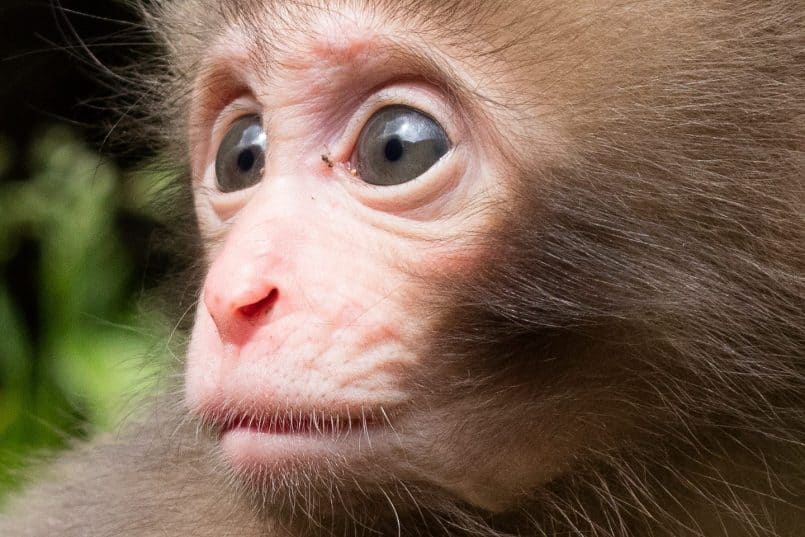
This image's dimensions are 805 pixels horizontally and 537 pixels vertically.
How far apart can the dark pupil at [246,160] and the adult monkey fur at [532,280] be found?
0.84 feet

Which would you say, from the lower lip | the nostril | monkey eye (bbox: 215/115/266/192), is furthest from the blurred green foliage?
the nostril

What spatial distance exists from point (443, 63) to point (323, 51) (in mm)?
215

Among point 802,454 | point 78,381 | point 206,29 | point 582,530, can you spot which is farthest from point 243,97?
point 78,381

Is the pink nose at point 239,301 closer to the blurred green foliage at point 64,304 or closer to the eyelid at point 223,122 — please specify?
the eyelid at point 223,122

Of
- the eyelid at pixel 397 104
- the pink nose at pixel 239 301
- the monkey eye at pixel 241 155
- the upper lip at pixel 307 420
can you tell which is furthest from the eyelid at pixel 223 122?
the upper lip at pixel 307 420

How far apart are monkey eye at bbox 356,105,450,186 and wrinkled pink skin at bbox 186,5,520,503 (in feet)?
0.05

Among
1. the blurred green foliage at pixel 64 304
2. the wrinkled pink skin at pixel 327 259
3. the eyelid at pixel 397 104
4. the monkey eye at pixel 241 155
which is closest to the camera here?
the wrinkled pink skin at pixel 327 259

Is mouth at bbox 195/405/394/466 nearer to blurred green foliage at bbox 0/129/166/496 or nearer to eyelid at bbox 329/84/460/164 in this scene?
eyelid at bbox 329/84/460/164

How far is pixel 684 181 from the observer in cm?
157

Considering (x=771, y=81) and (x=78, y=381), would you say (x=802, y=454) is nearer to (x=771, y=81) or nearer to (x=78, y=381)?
(x=771, y=81)

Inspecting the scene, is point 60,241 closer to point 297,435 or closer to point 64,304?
point 64,304

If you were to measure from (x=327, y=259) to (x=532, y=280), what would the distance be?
1.00 feet

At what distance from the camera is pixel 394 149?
5.51ft

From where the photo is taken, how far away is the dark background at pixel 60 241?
12.6ft
